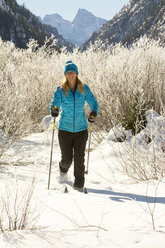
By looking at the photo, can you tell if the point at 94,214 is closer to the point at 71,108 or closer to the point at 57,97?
the point at 71,108

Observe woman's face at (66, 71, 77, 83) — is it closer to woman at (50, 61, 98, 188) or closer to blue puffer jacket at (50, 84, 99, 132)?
woman at (50, 61, 98, 188)

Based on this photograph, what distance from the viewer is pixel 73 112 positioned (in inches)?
125

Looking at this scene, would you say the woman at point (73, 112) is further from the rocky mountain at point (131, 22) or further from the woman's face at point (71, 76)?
the rocky mountain at point (131, 22)

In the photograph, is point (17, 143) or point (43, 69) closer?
point (17, 143)

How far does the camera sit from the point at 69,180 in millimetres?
3762

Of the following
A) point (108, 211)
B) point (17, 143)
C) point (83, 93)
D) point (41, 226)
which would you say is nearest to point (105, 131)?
point (17, 143)

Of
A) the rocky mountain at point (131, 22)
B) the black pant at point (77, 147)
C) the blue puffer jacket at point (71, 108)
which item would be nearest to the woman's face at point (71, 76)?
the blue puffer jacket at point (71, 108)

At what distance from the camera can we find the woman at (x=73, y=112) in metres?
3.12

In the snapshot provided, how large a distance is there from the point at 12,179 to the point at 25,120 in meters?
3.05

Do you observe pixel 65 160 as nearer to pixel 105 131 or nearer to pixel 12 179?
pixel 12 179

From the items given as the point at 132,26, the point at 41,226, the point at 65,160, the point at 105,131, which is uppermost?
the point at 132,26

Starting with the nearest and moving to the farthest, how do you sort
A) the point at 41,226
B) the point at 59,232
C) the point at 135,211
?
the point at 59,232 < the point at 41,226 < the point at 135,211

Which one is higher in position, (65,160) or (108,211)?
(65,160)

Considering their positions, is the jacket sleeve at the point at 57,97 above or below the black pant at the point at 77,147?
above
